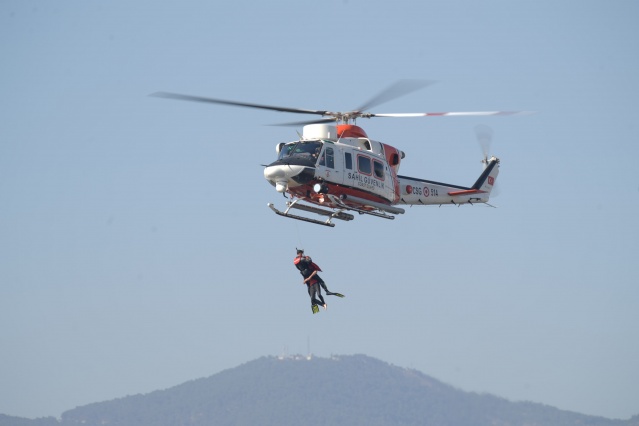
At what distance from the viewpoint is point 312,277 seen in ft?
134

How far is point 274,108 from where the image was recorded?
41562 mm

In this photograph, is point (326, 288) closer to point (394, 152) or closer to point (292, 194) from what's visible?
point (292, 194)

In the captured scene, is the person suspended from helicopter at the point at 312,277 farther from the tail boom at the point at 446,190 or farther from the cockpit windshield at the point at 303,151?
the tail boom at the point at 446,190

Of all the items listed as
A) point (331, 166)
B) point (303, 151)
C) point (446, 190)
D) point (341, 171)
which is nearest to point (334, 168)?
point (331, 166)

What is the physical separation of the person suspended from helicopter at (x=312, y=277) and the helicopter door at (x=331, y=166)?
267 centimetres

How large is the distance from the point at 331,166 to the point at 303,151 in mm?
1068

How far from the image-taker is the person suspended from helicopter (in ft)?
134

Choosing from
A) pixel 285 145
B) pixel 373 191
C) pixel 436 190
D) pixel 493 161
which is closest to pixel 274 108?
pixel 285 145

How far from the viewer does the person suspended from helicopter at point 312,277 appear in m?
40.8

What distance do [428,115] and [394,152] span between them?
320cm

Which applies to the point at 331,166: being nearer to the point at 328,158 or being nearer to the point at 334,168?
the point at 334,168

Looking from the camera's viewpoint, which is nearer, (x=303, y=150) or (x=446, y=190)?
(x=303, y=150)

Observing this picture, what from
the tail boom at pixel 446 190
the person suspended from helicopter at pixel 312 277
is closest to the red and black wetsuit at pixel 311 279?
the person suspended from helicopter at pixel 312 277

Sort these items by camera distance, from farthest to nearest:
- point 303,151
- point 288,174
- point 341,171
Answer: point 341,171 < point 303,151 < point 288,174
